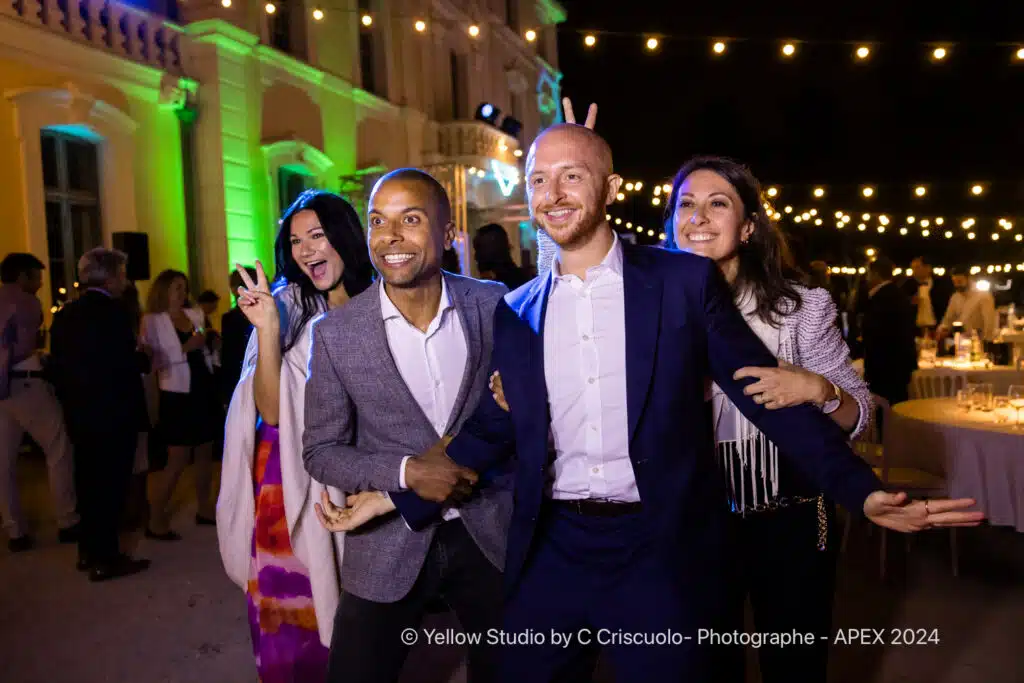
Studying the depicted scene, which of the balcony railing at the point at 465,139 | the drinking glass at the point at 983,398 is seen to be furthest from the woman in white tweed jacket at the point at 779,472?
the balcony railing at the point at 465,139

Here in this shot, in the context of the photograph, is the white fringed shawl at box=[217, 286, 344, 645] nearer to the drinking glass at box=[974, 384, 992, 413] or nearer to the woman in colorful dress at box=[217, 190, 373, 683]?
the woman in colorful dress at box=[217, 190, 373, 683]

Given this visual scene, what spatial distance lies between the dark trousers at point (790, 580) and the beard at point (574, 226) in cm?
99

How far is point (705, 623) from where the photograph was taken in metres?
1.65

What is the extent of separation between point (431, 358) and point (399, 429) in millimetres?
219

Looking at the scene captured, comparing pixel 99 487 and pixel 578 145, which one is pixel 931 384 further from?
pixel 99 487

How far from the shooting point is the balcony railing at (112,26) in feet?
24.7

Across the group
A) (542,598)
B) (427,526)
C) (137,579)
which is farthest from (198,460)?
(542,598)

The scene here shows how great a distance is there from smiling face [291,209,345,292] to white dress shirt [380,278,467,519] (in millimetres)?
502

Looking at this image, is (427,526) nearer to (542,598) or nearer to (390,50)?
(542,598)

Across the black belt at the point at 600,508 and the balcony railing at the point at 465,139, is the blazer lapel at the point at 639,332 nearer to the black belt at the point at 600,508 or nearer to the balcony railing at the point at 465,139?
the black belt at the point at 600,508

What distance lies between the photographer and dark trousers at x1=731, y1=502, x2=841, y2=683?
2146 millimetres

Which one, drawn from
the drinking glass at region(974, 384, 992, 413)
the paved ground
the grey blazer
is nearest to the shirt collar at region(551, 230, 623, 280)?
the grey blazer

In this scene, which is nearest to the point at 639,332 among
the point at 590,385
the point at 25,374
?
the point at 590,385

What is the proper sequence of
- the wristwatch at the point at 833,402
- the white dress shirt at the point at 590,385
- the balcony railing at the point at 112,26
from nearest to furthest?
1. the white dress shirt at the point at 590,385
2. the wristwatch at the point at 833,402
3. the balcony railing at the point at 112,26
